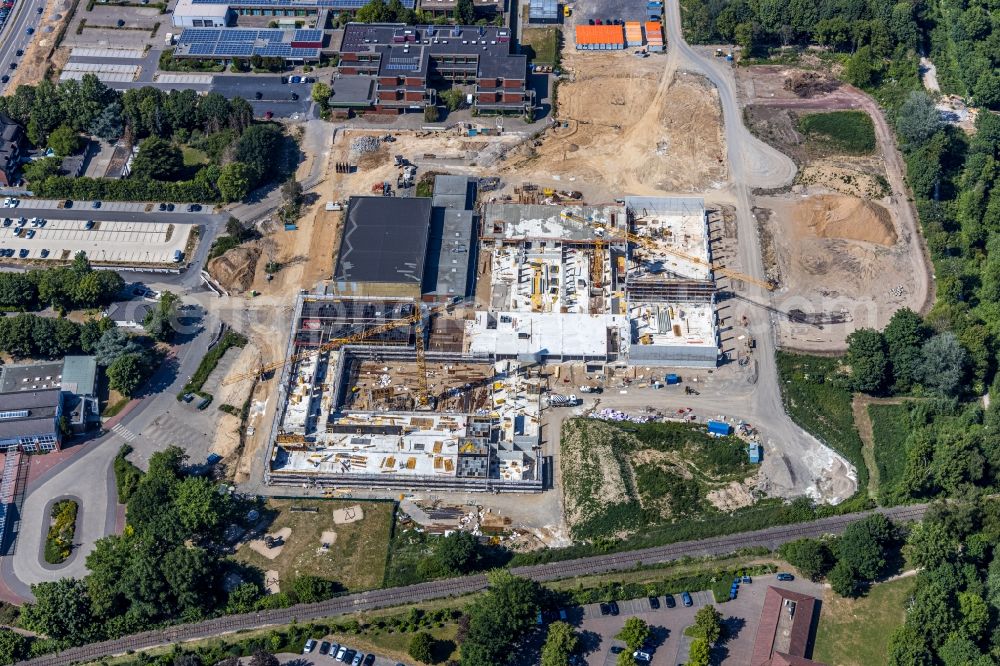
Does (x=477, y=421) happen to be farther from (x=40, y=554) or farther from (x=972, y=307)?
(x=972, y=307)

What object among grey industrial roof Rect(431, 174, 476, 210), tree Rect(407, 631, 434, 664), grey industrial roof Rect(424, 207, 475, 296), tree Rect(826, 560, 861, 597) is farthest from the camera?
grey industrial roof Rect(431, 174, 476, 210)

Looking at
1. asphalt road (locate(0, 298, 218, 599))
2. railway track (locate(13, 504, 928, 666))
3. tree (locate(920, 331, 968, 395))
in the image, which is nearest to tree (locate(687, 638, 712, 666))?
railway track (locate(13, 504, 928, 666))

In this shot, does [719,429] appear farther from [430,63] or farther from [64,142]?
[64,142]

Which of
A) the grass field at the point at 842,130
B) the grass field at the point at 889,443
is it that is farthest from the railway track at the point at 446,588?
the grass field at the point at 842,130

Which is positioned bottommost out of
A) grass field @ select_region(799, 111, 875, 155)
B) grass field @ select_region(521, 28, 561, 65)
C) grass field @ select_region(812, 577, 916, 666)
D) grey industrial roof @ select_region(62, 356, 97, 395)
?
grass field @ select_region(812, 577, 916, 666)

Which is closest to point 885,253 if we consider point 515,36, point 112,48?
point 515,36

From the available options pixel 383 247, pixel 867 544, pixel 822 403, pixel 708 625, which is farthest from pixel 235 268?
pixel 867 544

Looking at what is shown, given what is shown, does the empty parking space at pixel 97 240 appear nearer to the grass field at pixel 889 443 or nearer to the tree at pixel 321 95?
the tree at pixel 321 95

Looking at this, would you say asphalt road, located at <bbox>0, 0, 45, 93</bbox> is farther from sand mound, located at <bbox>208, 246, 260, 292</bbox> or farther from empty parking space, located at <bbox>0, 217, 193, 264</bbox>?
sand mound, located at <bbox>208, 246, 260, 292</bbox>
